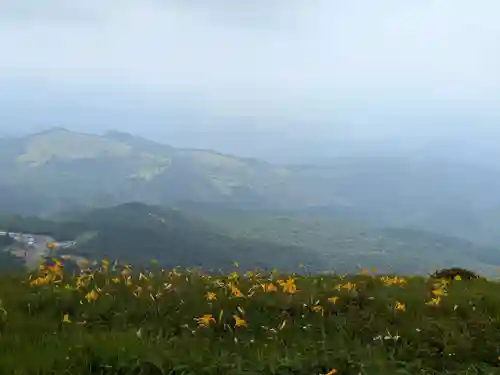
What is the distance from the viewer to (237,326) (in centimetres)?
829

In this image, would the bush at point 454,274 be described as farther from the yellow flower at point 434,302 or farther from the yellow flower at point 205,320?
the yellow flower at point 205,320

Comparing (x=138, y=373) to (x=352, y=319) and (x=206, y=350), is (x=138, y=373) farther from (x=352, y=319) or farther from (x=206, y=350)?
(x=352, y=319)

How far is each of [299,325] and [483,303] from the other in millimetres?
3240

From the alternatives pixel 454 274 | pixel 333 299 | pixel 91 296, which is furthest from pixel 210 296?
pixel 454 274

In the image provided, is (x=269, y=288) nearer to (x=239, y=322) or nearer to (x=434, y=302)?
(x=239, y=322)

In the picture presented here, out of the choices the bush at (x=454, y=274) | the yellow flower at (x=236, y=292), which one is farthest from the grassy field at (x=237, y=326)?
the bush at (x=454, y=274)

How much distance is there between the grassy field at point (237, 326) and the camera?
674 cm

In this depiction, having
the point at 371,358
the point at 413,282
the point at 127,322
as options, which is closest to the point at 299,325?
the point at 371,358

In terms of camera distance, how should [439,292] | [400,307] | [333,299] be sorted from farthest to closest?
1. [439,292]
2. [333,299]
3. [400,307]

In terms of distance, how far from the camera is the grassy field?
674 centimetres

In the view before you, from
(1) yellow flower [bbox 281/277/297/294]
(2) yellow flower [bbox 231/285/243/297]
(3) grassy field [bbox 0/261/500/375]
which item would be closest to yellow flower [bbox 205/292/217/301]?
(3) grassy field [bbox 0/261/500/375]

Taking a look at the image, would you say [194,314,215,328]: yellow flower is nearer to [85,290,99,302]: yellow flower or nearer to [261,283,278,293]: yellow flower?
[85,290,99,302]: yellow flower

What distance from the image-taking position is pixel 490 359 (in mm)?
7895

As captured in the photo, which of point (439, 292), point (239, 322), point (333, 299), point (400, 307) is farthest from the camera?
point (439, 292)
